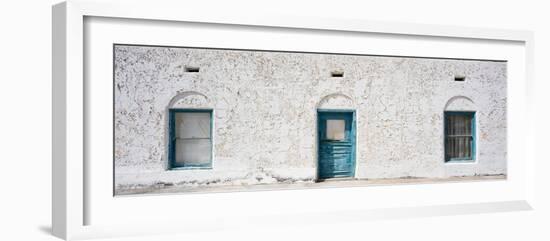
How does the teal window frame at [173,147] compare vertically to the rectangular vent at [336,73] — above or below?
below

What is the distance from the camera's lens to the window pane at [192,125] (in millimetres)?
9328

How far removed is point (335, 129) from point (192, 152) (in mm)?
2235

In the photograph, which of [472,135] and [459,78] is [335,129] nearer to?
[459,78]

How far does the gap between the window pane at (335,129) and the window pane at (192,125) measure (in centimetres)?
191

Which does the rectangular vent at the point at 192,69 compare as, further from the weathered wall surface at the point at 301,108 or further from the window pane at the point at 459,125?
the window pane at the point at 459,125

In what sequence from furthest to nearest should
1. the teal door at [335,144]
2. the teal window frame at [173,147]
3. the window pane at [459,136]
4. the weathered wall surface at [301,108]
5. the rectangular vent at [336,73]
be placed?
the window pane at [459,136]
the teal door at [335,144]
the rectangular vent at [336,73]
the teal window frame at [173,147]
the weathered wall surface at [301,108]

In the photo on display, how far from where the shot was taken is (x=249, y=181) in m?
9.15

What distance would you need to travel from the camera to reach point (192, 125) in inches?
371

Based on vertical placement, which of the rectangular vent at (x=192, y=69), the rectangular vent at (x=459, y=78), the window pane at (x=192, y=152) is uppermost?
the rectangular vent at (x=192, y=69)

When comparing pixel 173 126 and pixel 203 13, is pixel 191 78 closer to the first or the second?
pixel 173 126

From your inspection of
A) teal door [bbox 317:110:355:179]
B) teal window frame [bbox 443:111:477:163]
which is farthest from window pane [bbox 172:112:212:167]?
teal window frame [bbox 443:111:477:163]

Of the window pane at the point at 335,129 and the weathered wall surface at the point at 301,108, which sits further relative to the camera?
the window pane at the point at 335,129

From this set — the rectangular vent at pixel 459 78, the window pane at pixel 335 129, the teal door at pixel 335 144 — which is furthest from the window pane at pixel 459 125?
the window pane at pixel 335 129

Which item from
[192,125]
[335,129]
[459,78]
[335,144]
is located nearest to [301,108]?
[335,129]
